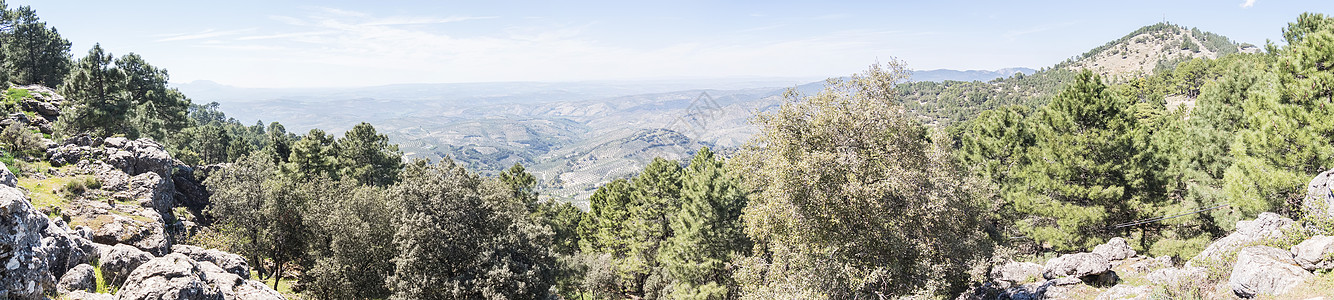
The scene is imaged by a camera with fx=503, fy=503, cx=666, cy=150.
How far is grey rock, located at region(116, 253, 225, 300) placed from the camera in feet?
33.7

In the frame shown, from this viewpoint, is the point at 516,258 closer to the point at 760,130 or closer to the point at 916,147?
the point at 760,130

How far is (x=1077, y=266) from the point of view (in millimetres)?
17594

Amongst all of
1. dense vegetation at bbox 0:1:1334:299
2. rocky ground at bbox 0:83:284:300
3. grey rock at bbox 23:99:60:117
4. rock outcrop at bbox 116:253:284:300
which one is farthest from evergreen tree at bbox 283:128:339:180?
rock outcrop at bbox 116:253:284:300

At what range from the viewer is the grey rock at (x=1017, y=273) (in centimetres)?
1978

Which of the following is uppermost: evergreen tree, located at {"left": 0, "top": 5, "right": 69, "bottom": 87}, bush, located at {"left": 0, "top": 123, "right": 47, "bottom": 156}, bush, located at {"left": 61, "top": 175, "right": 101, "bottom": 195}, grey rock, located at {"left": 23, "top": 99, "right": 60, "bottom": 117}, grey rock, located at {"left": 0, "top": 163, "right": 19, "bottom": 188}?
evergreen tree, located at {"left": 0, "top": 5, "right": 69, "bottom": 87}

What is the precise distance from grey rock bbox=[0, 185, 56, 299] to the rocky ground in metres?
0.02

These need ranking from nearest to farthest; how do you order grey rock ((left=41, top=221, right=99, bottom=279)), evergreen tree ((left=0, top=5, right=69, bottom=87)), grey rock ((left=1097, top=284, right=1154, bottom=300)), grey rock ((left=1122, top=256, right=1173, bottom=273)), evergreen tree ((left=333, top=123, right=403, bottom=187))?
grey rock ((left=41, top=221, right=99, bottom=279))
grey rock ((left=1097, top=284, right=1154, bottom=300))
grey rock ((left=1122, top=256, right=1173, bottom=273))
evergreen tree ((left=333, top=123, right=403, bottom=187))
evergreen tree ((left=0, top=5, right=69, bottom=87))

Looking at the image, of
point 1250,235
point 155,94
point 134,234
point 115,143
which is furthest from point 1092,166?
point 155,94

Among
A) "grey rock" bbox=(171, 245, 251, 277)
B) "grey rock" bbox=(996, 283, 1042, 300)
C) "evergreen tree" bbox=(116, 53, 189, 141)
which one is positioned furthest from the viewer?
"evergreen tree" bbox=(116, 53, 189, 141)

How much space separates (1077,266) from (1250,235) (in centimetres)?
445

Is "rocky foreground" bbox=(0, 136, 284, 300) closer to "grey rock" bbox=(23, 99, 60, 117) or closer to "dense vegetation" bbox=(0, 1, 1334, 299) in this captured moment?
"dense vegetation" bbox=(0, 1, 1334, 299)

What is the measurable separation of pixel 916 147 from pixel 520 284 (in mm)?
17658

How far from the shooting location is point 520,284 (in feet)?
76.3

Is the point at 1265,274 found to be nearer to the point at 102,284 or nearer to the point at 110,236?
the point at 102,284
